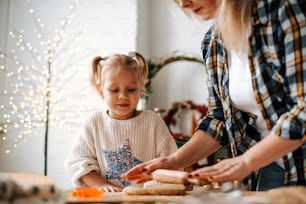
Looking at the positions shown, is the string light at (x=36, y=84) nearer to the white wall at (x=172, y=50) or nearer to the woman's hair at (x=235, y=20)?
the white wall at (x=172, y=50)

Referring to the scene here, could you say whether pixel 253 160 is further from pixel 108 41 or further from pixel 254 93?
pixel 108 41

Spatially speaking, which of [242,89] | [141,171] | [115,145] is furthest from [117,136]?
[242,89]

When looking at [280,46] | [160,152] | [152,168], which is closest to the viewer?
[280,46]

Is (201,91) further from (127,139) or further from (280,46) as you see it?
(280,46)

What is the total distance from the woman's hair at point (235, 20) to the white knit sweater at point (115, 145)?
0.57 meters

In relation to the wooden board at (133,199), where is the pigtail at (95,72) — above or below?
above

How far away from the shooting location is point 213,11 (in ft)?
3.99

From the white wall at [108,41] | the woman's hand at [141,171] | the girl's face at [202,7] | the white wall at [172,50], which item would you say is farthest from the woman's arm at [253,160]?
the white wall at [172,50]

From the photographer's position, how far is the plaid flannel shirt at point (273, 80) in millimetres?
982

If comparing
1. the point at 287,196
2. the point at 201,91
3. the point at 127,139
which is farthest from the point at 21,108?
the point at 287,196

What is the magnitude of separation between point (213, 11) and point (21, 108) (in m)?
2.07

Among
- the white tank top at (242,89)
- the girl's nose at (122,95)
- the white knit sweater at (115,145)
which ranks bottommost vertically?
the white knit sweater at (115,145)

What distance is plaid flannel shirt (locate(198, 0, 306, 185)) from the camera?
982mm

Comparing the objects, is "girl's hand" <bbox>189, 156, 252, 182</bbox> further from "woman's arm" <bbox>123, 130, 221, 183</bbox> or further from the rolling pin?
"woman's arm" <bbox>123, 130, 221, 183</bbox>
